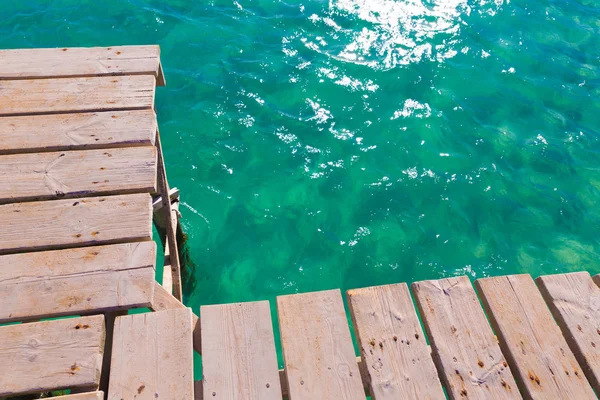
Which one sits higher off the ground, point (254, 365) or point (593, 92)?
point (254, 365)

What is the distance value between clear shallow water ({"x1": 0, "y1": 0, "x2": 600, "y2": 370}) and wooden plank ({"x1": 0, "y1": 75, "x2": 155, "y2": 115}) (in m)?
2.05

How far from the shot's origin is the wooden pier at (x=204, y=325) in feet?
7.14

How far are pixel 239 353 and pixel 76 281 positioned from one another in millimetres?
855

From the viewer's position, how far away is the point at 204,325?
235cm

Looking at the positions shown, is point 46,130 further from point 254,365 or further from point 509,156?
point 509,156

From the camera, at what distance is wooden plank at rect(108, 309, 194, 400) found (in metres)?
2.10

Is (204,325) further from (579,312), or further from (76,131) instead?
(579,312)

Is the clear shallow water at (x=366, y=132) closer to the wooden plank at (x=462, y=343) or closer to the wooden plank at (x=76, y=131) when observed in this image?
the wooden plank at (x=76, y=131)

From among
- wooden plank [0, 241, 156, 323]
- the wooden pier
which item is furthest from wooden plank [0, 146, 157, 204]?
wooden plank [0, 241, 156, 323]

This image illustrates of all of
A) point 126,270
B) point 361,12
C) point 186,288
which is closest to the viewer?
point 126,270

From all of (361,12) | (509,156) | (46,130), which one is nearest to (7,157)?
(46,130)

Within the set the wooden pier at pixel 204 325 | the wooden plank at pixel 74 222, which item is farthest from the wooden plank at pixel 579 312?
the wooden plank at pixel 74 222

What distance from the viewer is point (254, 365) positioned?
88.1 inches

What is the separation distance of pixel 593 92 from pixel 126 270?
6.57m
